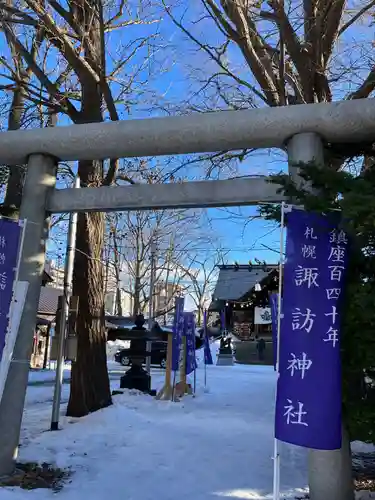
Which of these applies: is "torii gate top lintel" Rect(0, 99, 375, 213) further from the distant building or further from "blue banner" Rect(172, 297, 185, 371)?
the distant building

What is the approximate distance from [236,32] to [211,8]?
2.46ft

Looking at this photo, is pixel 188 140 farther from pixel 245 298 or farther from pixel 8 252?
pixel 245 298

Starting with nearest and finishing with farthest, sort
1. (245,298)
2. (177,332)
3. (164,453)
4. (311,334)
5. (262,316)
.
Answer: (311,334), (164,453), (177,332), (262,316), (245,298)

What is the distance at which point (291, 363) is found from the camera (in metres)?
4.25

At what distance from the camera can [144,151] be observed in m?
5.62

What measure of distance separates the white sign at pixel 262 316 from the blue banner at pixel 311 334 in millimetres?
23610

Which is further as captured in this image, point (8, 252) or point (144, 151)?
point (144, 151)

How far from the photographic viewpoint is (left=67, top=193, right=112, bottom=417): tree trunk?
28.6ft

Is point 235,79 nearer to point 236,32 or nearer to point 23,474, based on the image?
point 236,32

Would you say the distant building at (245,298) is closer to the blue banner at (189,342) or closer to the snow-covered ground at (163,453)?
the blue banner at (189,342)

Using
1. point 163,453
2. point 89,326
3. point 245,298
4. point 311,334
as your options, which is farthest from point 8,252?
point 245,298

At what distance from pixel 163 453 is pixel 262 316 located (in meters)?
22.1

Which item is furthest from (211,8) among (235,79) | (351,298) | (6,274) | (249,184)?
(351,298)

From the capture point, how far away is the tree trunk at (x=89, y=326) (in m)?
8.73
